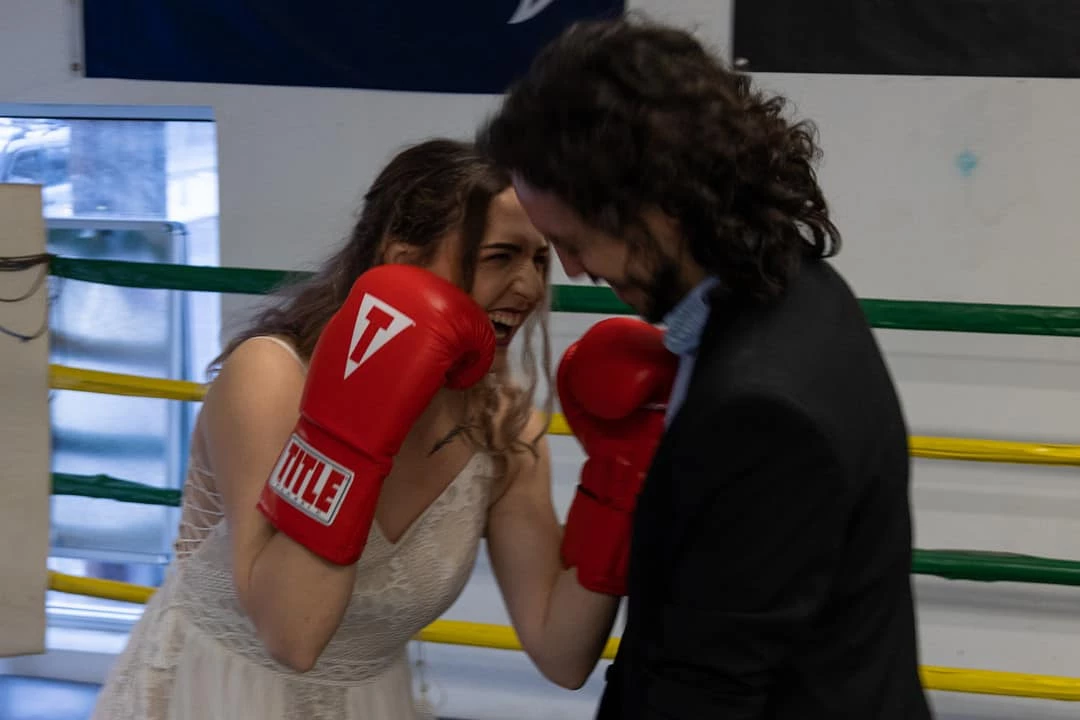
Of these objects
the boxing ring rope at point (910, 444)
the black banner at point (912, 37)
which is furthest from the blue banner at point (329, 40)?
the boxing ring rope at point (910, 444)

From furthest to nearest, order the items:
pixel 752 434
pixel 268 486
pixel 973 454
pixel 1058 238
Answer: pixel 1058 238 < pixel 973 454 < pixel 268 486 < pixel 752 434

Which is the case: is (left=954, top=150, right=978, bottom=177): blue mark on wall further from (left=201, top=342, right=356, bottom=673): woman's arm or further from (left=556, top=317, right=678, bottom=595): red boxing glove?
(left=201, top=342, right=356, bottom=673): woman's arm

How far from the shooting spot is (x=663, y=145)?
0.75m

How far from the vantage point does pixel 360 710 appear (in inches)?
49.8

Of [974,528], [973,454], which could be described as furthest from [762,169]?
[974,528]

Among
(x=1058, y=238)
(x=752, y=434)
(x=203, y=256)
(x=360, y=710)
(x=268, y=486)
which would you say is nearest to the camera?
(x=752, y=434)

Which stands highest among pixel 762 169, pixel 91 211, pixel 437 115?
pixel 437 115

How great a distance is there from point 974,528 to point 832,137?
0.88 m

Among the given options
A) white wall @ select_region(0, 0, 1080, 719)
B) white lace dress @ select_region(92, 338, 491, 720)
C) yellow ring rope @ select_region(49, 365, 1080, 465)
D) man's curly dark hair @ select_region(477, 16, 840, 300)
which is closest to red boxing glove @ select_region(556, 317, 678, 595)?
white lace dress @ select_region(92, 338, 491, 720)

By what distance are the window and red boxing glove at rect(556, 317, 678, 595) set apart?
178 cm

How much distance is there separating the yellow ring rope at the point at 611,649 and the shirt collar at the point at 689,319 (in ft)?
3.78

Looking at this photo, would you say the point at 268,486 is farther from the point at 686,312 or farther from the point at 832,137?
the point at 832,137

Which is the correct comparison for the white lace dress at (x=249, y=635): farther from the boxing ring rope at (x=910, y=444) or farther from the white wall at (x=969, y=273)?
the white wall at (x=969, y=273)

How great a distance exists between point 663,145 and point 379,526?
2.14 ft
